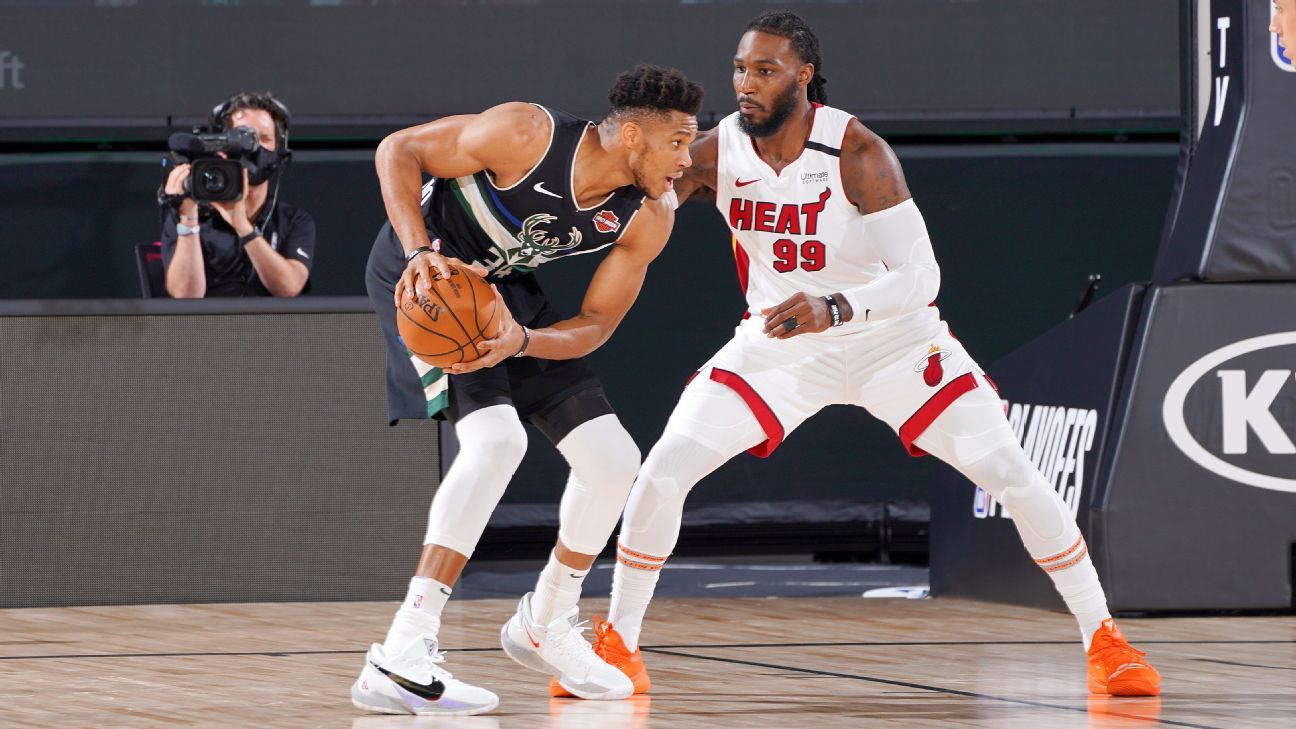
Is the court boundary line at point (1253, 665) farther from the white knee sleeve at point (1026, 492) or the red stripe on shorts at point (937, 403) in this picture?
the red stripe on shorts at point (937, 403)

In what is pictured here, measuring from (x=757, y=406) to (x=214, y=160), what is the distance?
316cm

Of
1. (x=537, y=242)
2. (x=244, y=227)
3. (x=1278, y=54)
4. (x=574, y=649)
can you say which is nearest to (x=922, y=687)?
(x=574, y=649)

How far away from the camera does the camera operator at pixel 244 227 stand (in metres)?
7.68

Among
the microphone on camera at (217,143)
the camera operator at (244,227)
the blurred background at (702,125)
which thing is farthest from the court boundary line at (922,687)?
the blurred background at (702,125)

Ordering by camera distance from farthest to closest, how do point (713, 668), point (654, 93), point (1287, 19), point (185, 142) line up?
point (185, 142)
point (1287, 19)
point (713, 668)
point (654, 93)

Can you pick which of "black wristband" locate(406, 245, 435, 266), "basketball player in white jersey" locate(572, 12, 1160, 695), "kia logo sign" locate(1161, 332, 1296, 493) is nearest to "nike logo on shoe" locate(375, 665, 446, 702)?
"basketball player in white jersey" locate(572, 12, 1160, 695)

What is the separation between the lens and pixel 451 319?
464cm

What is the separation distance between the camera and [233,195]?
763cm

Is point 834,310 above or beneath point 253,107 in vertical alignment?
beneath

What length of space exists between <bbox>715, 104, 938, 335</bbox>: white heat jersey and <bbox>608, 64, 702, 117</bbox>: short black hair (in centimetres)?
64

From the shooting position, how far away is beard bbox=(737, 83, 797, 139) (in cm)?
548

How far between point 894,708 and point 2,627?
354 cm

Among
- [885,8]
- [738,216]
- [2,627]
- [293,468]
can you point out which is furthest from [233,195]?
[885,8]

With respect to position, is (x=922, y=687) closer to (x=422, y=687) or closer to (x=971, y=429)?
(x=971, y=429)
